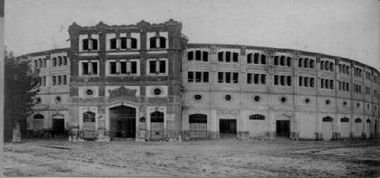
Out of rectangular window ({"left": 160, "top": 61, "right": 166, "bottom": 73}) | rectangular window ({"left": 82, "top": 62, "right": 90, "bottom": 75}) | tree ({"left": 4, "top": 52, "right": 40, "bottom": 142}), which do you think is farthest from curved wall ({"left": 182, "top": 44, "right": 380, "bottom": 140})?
tree ({"left": 4, "top": 52, "right": 40, "bottom": 142})

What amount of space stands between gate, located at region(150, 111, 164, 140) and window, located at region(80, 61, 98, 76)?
20.4 feet

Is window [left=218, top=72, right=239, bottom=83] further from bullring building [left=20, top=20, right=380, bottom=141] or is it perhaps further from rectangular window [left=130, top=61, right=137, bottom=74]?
rectangular window [left=130, top=61, right=137, bottom=74]

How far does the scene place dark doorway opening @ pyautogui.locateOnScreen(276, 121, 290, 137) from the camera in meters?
38.4

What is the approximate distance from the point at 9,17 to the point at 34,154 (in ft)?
27.2

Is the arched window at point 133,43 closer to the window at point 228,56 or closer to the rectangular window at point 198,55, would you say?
the rectangular window at point 198,55

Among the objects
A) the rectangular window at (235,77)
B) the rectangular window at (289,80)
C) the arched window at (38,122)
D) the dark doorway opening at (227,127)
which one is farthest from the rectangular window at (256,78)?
the arched window at (38,122)

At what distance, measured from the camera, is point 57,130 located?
40.1 meters

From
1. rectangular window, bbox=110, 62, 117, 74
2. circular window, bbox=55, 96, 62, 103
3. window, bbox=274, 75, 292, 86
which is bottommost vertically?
circular window, bbox=55, 96, 62, 103

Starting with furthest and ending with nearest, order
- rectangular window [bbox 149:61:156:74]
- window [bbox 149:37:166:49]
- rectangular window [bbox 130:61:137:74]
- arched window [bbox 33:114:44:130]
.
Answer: arched window [bbox 33:114:44:130] < rectangular window [bbox 130:61:137:74] < rectangular window [bbox 149:61:156:74] < window [bbox 149:37:166:49]

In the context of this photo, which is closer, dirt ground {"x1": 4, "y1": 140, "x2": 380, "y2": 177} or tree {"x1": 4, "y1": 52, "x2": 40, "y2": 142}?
dirt ground {"x1": 4, "y1": 140, "x2": 380, "y2": 177}

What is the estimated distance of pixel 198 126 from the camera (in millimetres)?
37312

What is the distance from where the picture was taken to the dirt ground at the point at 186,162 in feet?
62.7

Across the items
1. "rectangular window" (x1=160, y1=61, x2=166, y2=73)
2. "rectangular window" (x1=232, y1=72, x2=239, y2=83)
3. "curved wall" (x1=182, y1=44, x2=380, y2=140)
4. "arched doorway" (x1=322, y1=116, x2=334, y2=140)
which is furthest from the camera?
"arched doorway" (x1=322, y1=116, x2=334, y2=140)

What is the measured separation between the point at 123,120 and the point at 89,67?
536cm
